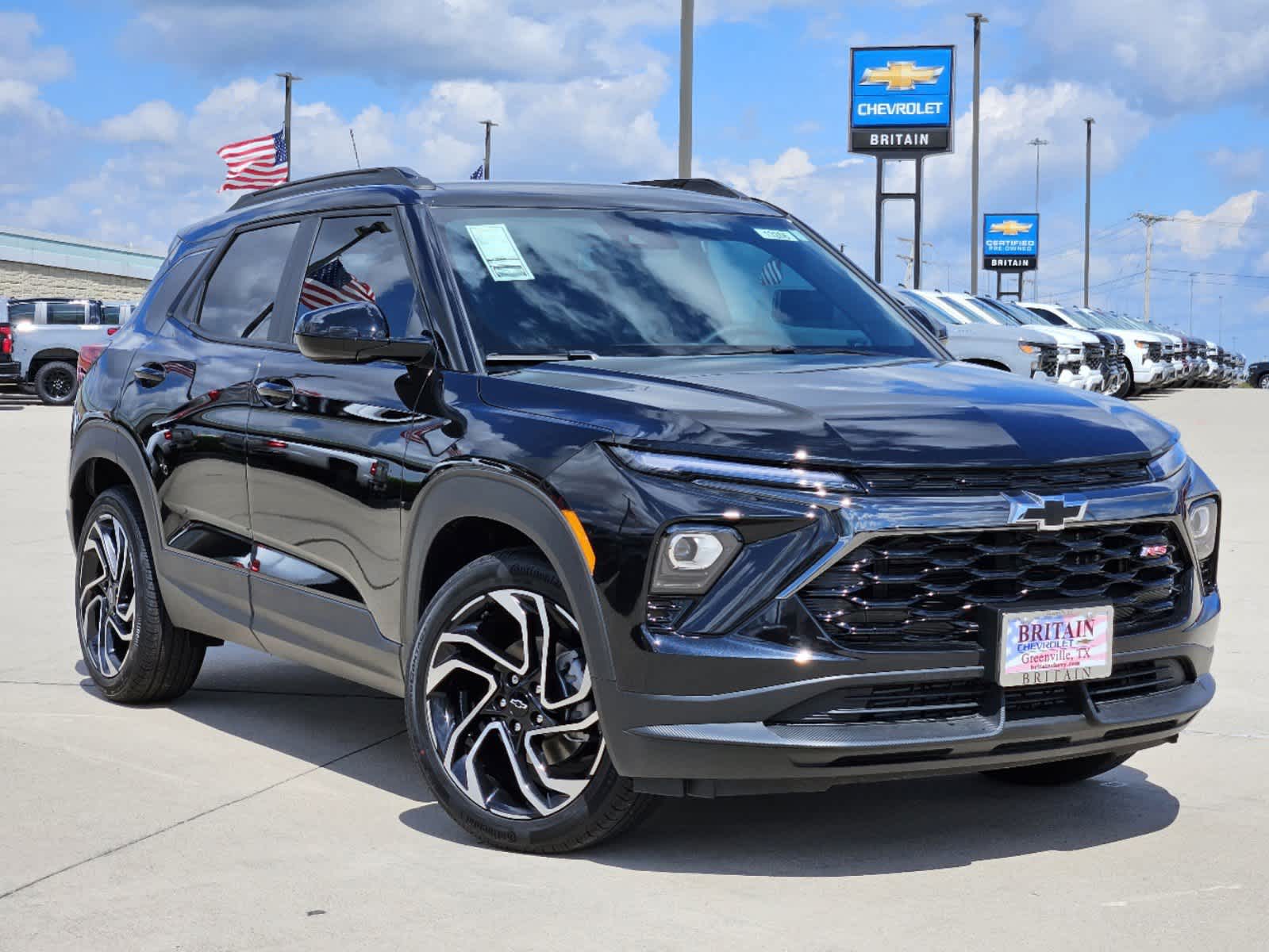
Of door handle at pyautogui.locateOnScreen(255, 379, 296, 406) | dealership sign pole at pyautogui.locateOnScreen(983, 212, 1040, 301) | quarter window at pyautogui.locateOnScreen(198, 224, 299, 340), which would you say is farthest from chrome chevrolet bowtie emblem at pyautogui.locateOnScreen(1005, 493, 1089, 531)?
dealership sign pole at pyautogui.locateOnScreen(983, 212, 1040, 301)

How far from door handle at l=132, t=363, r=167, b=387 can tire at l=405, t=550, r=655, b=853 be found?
7.07ft

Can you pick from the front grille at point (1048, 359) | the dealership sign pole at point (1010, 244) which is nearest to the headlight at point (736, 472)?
the front grille at point (1048, 359)

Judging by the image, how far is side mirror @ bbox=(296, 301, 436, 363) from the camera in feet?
17.0

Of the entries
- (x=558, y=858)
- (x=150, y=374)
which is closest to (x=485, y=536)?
(x=558, y=858)

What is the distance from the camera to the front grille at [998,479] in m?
4.29

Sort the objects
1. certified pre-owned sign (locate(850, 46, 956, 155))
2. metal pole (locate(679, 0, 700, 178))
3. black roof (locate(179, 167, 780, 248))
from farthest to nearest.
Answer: certified pre-owned sign (locate(850, 46, 956, 155)) → metal pole (locate(679, 0, 700, 178)) → black roof (locate(179, 167, 780, 248))

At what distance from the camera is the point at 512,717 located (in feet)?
15.8

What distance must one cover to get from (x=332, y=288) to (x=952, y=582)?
2493 millimetres

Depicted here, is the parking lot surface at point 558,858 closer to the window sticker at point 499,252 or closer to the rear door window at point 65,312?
the window sticker at point 499,252

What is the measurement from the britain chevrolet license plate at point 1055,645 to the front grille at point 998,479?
0.99ft

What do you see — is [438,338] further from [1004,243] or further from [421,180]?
[1004,243]

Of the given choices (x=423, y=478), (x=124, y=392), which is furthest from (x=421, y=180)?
(x=124, y=392)

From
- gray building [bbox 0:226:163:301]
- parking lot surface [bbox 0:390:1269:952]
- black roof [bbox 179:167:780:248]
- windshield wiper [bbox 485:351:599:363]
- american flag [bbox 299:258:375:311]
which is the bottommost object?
parking lot surface [bbox 0:390:1269:952]

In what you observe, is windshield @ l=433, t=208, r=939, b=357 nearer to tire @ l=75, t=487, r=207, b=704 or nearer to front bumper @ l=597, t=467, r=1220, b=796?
front bumper @ l=597, t=467, r=1220, b=796
